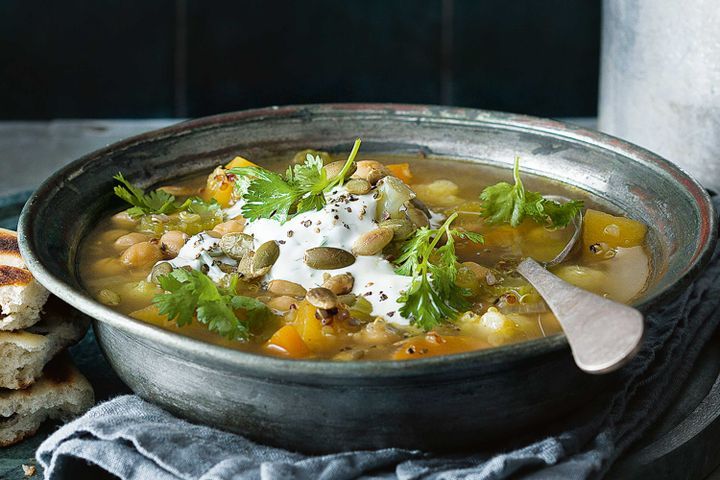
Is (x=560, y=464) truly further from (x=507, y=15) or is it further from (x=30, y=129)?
(x=30, y=129)

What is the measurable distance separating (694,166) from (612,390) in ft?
4.68

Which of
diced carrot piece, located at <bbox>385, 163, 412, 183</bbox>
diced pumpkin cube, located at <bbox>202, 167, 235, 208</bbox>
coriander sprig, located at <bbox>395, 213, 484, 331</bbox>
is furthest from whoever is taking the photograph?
diced carrot piece, located at <bbox>385, 163, 412, 183</bbox>

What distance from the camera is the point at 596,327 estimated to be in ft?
6.40

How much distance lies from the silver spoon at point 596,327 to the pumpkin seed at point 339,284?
1.62 feet

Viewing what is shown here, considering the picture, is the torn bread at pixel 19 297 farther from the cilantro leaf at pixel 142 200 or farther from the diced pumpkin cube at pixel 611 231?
the diced pumpkin cube at pixel 611 231

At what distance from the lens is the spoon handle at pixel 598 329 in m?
1.85

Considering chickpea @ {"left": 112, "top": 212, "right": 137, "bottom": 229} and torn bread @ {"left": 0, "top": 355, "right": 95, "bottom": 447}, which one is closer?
torn bread @ {"left": 0, "top": 355, "right": 95, "bottom": 447}

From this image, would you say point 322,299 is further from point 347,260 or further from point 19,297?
point 19,297

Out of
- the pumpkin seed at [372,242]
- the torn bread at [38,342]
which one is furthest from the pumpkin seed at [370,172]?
the torn bread at [38,342]

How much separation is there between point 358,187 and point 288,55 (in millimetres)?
3534

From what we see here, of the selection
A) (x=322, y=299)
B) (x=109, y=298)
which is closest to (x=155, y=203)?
(x=109, y=298)

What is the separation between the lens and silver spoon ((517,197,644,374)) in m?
1.85

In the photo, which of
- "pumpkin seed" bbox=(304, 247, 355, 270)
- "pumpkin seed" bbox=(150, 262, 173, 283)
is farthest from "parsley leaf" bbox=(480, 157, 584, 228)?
"pumpkin seed" bbox=(150, 262, 173, 283)

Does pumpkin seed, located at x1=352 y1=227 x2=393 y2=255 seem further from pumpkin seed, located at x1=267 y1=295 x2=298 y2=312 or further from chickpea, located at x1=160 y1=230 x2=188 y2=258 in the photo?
chickpea, located at x1=160 y1=230 x2=188 y2=258
